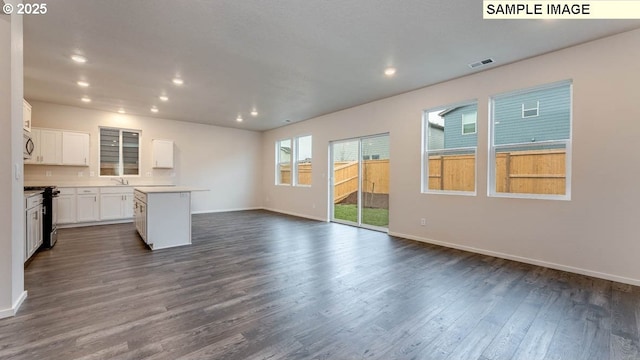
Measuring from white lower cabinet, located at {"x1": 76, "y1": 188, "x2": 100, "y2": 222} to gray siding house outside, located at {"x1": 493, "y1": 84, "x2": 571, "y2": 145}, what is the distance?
7946mm

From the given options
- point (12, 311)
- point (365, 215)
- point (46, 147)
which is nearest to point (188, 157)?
point (46, 147)

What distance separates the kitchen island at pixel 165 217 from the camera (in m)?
4.23

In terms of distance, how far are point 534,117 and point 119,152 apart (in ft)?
28.5

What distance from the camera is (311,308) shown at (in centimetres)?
239

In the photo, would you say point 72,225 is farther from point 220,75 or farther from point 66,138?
point 220,75

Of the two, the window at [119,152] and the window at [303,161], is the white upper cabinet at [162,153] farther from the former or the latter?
the window at [303,161]

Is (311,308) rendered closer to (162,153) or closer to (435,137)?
(435,137)

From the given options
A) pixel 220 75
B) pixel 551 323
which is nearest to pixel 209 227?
pixel 220 75

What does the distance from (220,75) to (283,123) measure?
Result: 382cm

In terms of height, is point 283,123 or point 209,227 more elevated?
point 283,123

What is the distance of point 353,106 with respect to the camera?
6.15 metres

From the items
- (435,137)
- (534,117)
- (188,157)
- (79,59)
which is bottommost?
(188,157)

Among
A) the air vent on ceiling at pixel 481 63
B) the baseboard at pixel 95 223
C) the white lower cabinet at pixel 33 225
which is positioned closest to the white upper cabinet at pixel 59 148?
the baseboard at pixel 95 223

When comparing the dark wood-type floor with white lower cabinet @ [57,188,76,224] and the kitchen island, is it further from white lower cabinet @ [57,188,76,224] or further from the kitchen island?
white lower cabinet @ [57,188,76,224]
